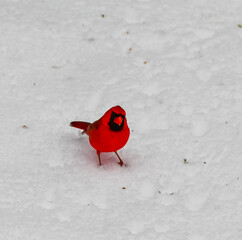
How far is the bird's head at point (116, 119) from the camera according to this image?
13.5ft

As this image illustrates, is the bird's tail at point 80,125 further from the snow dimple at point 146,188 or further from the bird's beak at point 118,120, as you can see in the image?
the snow dimple at point 146,188

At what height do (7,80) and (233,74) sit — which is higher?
Result: (233,74)

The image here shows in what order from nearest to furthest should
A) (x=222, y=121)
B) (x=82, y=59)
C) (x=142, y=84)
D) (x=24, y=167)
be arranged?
1. (x=24, y=167)
2. (x=222, y=121)
3. (x=142, y=84)
4. (x=82, y=59)

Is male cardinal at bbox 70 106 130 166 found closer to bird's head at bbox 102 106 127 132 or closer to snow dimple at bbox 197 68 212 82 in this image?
bird's head at bbox 102 106 127 132

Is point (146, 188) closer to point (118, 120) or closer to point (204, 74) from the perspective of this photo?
point (118, 120)

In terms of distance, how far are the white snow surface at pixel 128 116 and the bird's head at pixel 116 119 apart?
0.51 metres

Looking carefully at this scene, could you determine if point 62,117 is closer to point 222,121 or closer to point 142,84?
point 142,84

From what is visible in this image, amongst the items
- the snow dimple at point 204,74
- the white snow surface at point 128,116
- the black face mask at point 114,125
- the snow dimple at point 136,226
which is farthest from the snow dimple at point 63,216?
the snow dimple at point 204,74

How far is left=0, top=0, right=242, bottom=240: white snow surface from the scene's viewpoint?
3.96 m

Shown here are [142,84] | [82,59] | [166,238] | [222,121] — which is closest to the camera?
[166,238]

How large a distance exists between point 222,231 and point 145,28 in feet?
10.9

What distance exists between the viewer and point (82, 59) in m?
6.02

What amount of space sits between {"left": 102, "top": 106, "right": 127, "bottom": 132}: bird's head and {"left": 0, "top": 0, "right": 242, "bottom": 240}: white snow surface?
0.51 m

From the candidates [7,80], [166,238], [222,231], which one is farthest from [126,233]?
[7,80]
